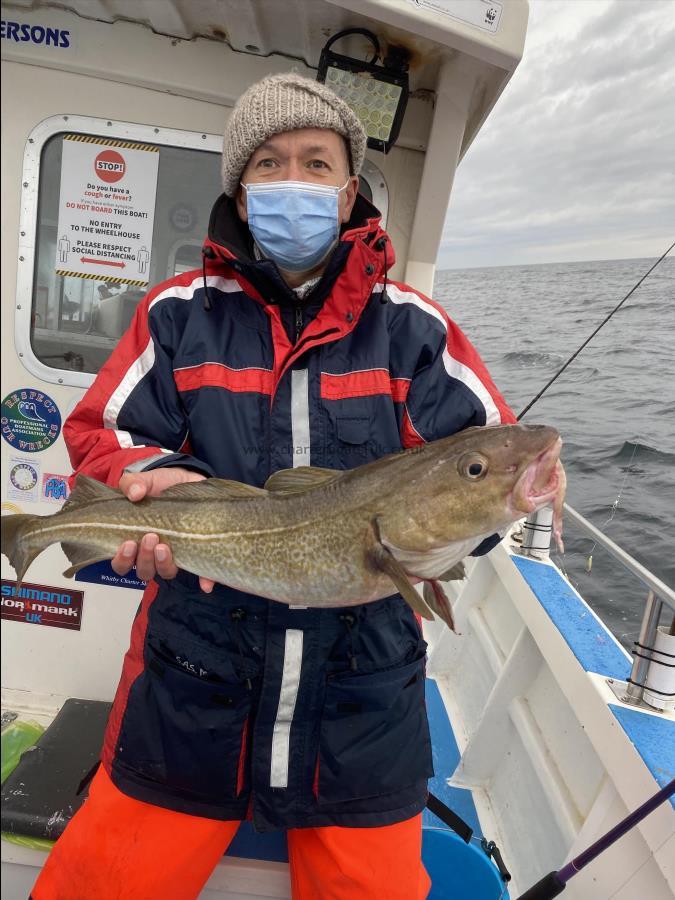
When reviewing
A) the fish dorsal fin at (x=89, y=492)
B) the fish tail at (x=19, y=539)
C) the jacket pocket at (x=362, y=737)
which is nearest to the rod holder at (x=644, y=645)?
the jacket pocket at (x=362, y=737)

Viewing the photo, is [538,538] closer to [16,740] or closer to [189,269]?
[189,269]

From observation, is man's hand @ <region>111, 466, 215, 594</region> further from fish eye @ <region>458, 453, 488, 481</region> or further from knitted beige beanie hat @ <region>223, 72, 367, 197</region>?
knitted beige beanie hat @ <region>223, 72, 367, 197</region>

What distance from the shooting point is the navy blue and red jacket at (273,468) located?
212 cm

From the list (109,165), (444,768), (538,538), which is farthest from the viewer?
(538,538)

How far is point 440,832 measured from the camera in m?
2.67

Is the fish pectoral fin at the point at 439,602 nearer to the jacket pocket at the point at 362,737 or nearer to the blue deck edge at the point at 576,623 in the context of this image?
the jacket pocket at the point at 362,737

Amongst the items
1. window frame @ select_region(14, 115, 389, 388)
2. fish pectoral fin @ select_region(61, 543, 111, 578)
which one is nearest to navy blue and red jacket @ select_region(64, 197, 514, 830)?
fish pectoral fin @ select_region(61, 543, 111, 578)

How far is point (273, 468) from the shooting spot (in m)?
2.18

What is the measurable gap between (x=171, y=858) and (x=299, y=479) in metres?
1.39

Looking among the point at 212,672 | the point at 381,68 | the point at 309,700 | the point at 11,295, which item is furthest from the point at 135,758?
the point at 381,68

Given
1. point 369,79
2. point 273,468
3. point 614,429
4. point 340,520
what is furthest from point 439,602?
point 614,429

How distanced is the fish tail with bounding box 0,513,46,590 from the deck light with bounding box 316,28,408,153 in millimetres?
2471

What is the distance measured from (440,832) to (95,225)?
11.8 ft

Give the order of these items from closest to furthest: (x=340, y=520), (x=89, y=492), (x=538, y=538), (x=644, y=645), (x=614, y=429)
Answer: (x=340, y=520)
(x=89, y=492)
(x=644, y=645)
(x=538, y=538)
(x=614, y=429)
